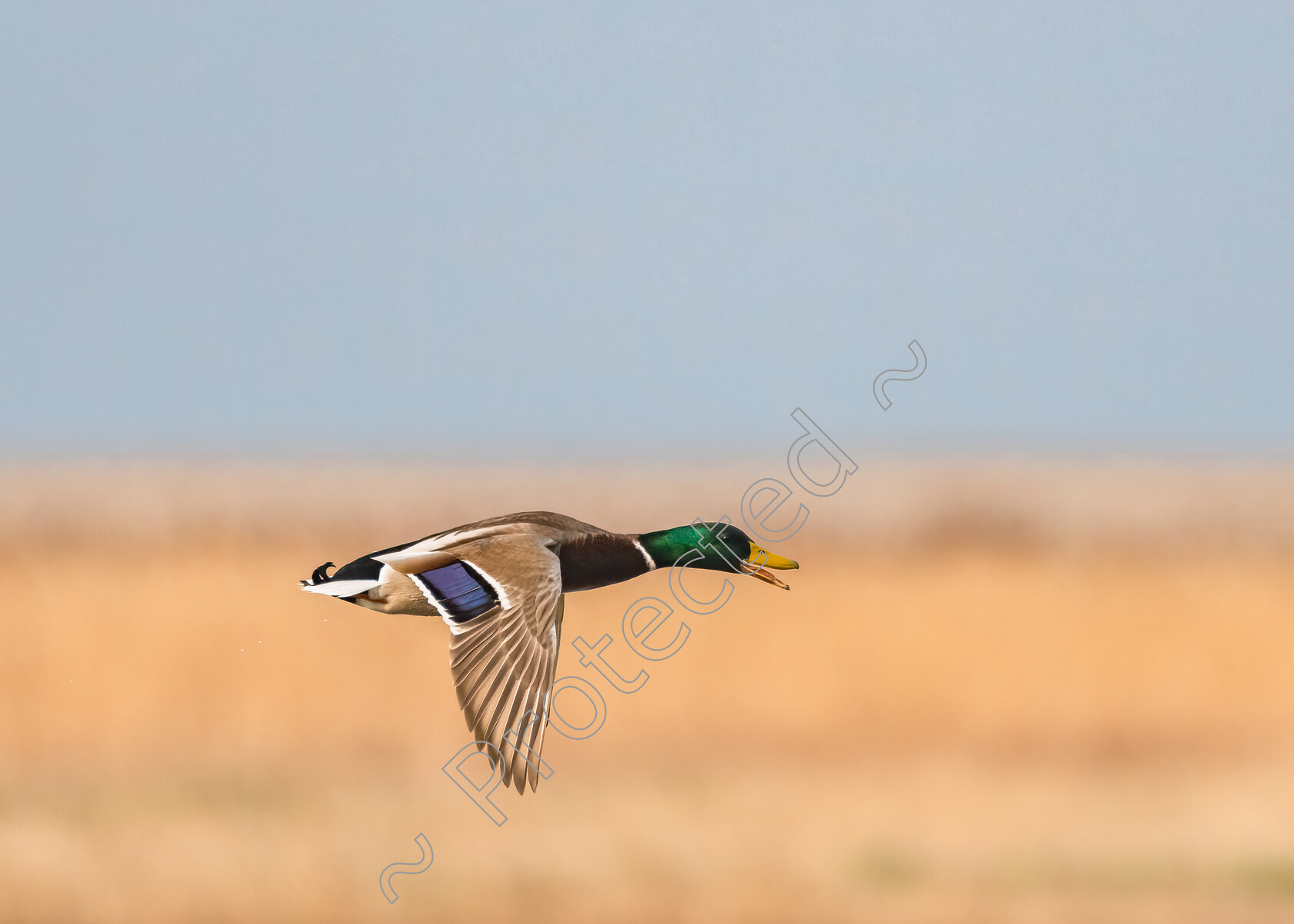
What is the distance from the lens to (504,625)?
365 centimetres

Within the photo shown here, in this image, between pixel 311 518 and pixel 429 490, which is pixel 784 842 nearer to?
pixel 311 518

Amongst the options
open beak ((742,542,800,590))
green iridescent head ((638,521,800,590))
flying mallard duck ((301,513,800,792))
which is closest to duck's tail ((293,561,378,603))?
flying mallard duck ((301,513,800,792))

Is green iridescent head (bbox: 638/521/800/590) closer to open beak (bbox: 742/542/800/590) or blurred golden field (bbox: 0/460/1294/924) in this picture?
open beak (bbox: 742/542/800/590)

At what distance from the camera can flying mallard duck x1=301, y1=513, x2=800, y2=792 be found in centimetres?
355

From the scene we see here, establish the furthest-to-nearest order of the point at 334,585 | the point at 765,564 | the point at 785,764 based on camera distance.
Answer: the point at 785,764 → the point at 765,564 → the point at 334,585

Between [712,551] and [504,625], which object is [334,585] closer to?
[504,625]

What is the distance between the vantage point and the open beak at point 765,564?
3.78 m

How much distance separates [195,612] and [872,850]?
4669mm

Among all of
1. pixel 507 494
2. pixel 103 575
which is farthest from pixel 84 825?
pixel 507 494

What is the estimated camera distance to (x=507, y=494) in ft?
72.2

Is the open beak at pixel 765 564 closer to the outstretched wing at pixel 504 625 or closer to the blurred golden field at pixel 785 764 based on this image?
the outstretched wing at pixel 504 625

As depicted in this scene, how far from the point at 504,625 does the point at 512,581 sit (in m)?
0.12

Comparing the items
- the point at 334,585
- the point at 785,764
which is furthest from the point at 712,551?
the point at 785,764

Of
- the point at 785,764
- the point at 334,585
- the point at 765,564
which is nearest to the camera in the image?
the point at 334,585
